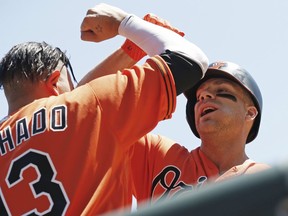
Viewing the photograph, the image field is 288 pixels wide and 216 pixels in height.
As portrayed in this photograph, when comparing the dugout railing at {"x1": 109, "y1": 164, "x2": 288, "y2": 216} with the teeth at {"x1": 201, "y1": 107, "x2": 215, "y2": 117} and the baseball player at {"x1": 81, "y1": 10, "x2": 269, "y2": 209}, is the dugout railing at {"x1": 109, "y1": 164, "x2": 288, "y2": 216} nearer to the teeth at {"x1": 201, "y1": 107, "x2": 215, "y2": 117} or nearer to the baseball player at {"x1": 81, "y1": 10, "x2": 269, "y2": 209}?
the baseball player at {"x1": 81, "y1": 10, "x2": 269, "y2": 209}

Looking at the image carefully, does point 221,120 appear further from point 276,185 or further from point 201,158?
point 276,185

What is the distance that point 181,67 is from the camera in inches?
106

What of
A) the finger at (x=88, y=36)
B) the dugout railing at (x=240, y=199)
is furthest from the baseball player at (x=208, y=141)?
the dugout railing at (x=240, y=199)

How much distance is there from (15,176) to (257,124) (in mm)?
3147

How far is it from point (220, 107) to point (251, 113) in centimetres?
52

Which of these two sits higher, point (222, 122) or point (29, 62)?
point (29, 62)

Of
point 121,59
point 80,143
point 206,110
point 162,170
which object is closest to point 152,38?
point 80,143

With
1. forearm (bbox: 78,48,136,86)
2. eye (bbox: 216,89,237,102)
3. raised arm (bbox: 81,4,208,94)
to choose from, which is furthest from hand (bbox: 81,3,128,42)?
eye (bbox: 216,89,237,102)

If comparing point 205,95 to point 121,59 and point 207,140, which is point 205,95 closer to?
point 207,140

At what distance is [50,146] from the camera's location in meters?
2.50

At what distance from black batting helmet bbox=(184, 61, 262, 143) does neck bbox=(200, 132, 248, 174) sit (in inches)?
15.8

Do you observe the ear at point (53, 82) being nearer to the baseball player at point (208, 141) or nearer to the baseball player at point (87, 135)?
the baseball player at point (87, 135)

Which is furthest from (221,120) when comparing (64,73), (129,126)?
(129,126)

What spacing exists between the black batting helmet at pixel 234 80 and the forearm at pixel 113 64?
1.07 meters
